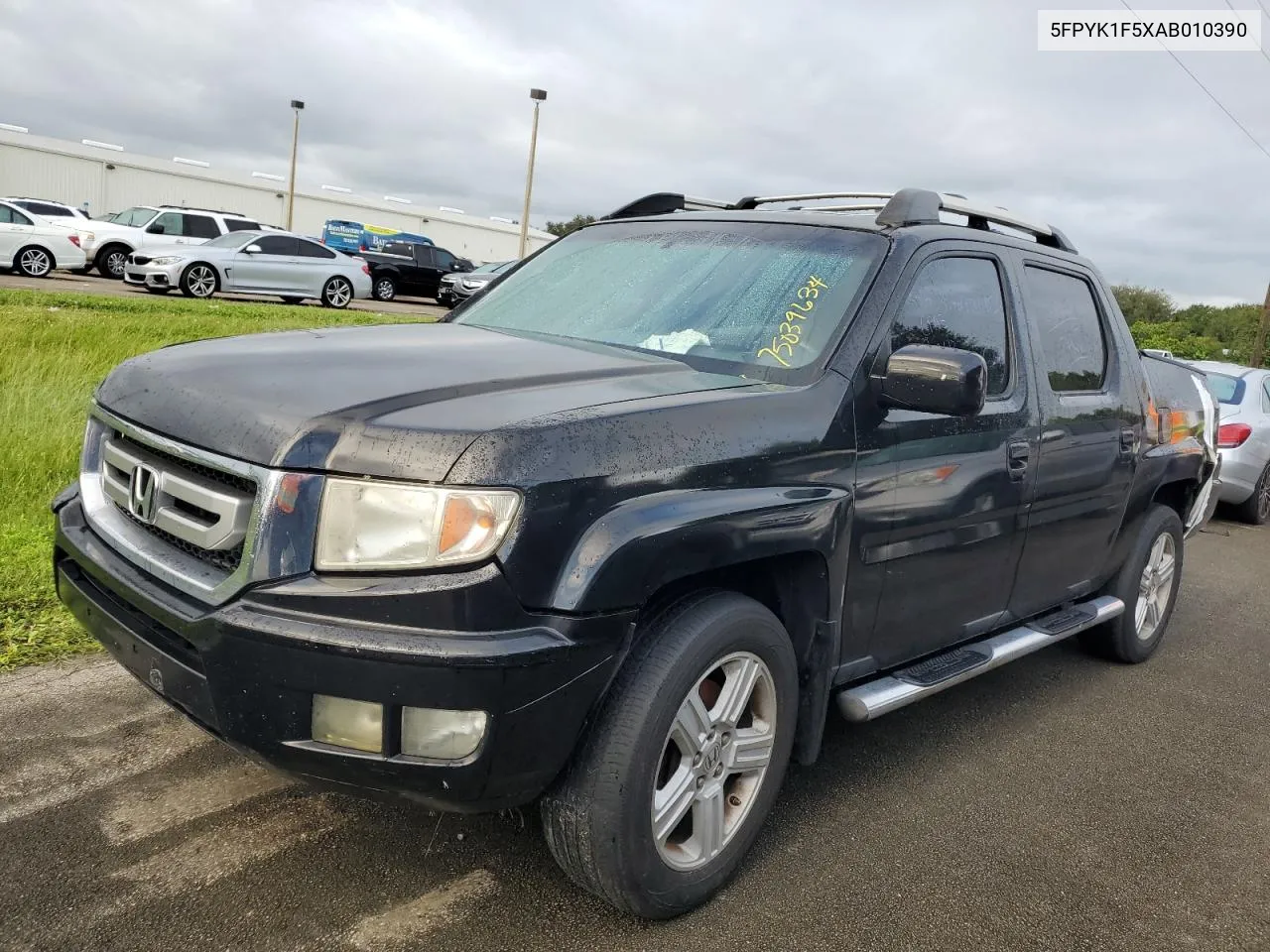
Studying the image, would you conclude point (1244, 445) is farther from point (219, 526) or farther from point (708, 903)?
point (219, 526)

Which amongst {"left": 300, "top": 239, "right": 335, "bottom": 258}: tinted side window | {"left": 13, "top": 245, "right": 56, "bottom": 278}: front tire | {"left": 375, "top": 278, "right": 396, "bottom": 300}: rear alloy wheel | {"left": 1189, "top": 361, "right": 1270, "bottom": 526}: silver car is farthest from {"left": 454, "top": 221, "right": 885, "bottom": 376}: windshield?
{"left": 375, "top": 278, "right": 396, "bottom": 300}: rear alloy wheel

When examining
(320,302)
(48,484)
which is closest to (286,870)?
(48,484)

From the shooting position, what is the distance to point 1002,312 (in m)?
3.83

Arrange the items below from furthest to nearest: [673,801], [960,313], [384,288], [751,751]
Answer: [384,288], [960,313], [751,751], [673,801]

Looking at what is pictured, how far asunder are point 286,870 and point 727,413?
1629 millimetres

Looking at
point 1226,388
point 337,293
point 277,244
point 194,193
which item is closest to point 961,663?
point 1226,388

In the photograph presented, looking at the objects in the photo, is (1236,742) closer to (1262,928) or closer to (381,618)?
(1262,928)

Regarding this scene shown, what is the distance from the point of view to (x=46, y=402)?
284 inches

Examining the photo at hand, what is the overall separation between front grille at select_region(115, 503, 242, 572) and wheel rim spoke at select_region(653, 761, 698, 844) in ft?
3.67

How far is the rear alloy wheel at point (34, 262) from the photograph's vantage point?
19406mm

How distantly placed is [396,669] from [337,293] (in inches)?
766

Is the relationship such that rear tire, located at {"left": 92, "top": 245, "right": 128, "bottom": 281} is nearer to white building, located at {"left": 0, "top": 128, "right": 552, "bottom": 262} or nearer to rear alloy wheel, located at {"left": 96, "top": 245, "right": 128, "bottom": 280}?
rear alloy wheel, located at {"left": 96, "top": 245, "right": 128, "bottom": 280}

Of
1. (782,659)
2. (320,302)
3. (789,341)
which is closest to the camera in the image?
(782,659)

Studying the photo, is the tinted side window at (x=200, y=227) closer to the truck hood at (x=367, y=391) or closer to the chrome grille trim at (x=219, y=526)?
the truck hood at (x=367, y=391)
